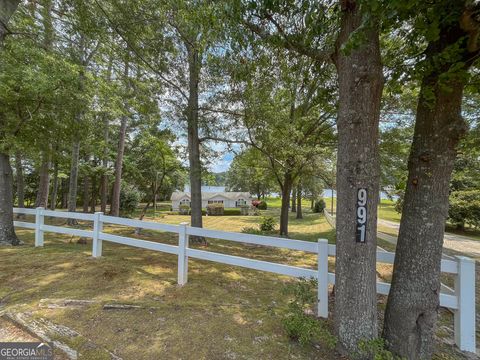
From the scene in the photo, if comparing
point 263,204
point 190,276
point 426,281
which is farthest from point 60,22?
point 263,204

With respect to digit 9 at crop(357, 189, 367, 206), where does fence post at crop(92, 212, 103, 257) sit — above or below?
below

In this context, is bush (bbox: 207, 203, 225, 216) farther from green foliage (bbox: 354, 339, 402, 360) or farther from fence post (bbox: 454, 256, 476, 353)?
green foliage (bbox: 354, 339, 402, 360)

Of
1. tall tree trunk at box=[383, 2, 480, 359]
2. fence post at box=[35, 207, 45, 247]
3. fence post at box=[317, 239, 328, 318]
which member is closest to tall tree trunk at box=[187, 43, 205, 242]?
fence post at box=[35, 207, 45, 247]

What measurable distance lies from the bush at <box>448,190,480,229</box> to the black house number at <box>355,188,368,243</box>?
55.8ft

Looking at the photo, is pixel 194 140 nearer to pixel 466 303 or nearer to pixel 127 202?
pixel 466 303

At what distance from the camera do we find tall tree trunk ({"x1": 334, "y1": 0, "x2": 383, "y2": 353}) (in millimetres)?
2311

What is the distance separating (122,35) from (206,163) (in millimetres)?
4534

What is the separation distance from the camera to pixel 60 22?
269 inches

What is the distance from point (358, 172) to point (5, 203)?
8166 mm

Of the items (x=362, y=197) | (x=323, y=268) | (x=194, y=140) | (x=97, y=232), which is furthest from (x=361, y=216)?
(x=194, y=140)

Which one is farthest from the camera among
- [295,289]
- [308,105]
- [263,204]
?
[263,204]

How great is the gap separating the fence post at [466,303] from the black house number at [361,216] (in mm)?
1246

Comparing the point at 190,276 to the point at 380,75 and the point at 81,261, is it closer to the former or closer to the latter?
the point at 81,261

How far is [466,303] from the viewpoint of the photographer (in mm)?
2596
